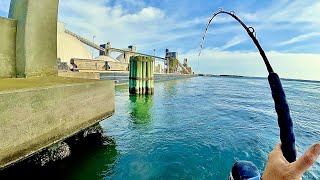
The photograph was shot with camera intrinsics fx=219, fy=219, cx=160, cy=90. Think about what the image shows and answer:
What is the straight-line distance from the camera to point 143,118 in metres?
13.6

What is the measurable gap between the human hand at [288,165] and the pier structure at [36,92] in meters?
4.12

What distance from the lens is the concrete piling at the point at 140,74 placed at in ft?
80.9

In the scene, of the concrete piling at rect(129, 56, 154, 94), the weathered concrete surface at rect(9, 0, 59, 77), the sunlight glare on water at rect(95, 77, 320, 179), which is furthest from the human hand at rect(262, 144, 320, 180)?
the concrete piling at rect(129, 56, 154, 94)

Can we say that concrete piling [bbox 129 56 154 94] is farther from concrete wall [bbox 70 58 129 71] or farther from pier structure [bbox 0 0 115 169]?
pier structure [bbox 0 0 115 169]

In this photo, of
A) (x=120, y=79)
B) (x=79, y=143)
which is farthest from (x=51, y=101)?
(x=120, y=79)

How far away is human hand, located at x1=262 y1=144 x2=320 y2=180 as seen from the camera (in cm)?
114

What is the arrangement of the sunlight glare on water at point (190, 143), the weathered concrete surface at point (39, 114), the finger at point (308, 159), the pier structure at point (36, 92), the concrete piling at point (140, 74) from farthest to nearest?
the concrete piling at point (140, 74), the sunlight glare on water at point (190, 143), the pier structure at point (36, 92), the weathered concrete surface at point (39, 114), the finger at point (308, 159)

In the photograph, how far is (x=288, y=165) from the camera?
4.23 feet

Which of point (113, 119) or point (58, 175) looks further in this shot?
point (113, 119)

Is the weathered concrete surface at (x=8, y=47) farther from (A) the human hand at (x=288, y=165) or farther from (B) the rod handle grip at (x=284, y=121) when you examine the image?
(A) the human hand at (x=288, y=165)

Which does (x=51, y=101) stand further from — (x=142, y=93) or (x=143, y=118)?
(x=142, y=93)

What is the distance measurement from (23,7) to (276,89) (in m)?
7.08

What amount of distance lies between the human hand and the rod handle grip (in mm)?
49

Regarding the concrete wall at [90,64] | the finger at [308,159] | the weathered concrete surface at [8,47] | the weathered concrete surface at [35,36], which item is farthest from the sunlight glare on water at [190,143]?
the concrete wall at [90,64]
